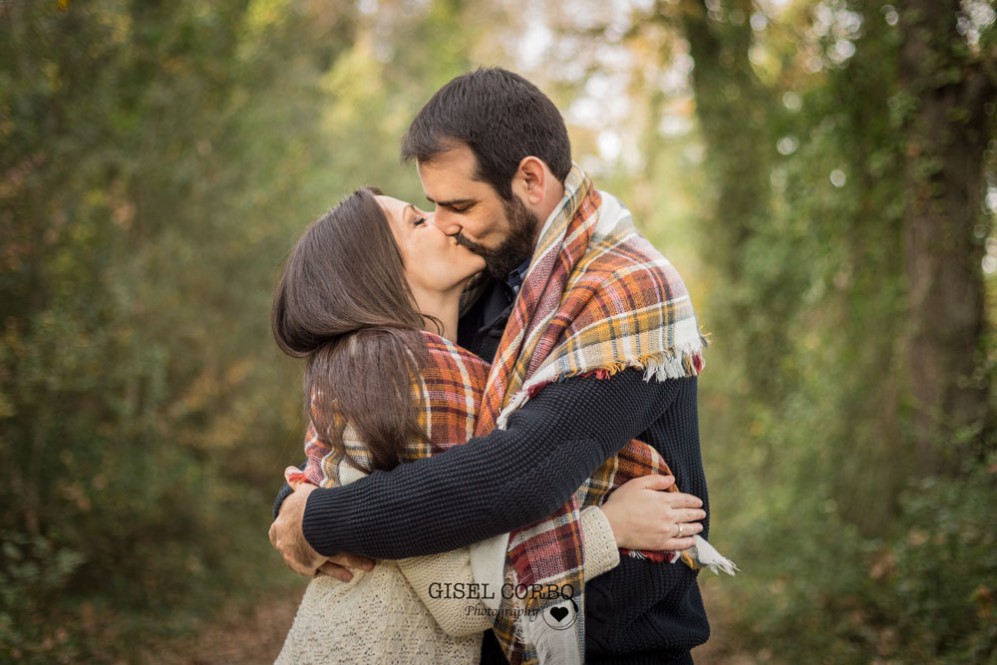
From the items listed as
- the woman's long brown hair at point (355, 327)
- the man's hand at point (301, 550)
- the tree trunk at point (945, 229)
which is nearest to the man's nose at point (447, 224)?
the woman's long brown hair at point (355, 327)

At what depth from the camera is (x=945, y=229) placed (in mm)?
4645

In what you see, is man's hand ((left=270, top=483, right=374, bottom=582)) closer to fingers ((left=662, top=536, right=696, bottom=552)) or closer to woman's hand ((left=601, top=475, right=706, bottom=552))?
woman's hand ((left=601, top=475, right=706, bottom=552))

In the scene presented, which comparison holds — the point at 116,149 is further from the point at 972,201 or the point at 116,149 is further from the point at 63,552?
the point at 972,201

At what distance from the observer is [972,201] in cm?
459

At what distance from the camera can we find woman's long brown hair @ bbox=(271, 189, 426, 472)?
6.87 feet

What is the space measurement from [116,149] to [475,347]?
4.17 meters

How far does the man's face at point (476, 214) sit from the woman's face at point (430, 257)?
0.03 meters

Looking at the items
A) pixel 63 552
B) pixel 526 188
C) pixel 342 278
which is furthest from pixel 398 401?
pixel 63 552

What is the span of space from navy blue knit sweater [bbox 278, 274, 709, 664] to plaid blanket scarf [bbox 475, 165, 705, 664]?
0.20 ft

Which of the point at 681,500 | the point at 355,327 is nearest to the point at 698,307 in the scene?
the point at 681,500

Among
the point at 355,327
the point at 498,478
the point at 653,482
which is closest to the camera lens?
the point at 498,478

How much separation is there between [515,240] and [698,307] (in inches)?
290

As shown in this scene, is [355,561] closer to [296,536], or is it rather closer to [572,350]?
[296,536]

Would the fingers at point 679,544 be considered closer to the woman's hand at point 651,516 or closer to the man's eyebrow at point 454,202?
the woman's hand at point 651,516
